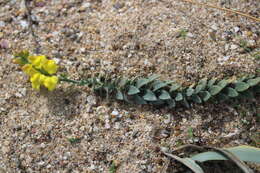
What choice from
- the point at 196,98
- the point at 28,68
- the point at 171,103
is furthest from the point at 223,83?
the point at 28,68

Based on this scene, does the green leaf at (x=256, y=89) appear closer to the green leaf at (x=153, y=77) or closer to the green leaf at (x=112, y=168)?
the green leaf at (x=153, y=77)

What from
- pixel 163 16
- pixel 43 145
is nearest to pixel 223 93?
pixel 163 16

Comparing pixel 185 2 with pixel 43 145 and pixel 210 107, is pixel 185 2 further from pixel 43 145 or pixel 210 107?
pixel 43 145

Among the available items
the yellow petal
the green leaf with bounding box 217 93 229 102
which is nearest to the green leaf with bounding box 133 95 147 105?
the green leaf with bounding box 217 93 229 102

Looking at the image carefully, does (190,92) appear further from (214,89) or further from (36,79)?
(36,79)

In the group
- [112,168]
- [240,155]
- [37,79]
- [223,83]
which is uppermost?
[37,79]

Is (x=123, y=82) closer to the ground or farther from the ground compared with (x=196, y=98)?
farther from the ground
